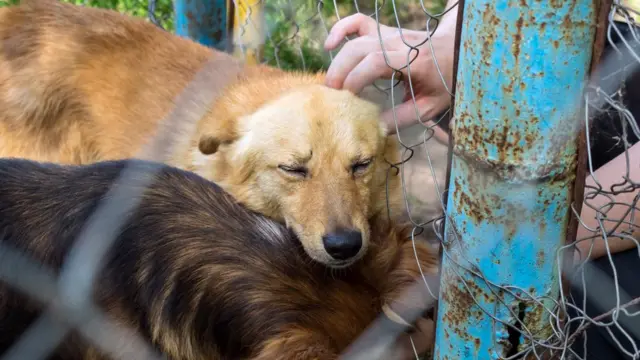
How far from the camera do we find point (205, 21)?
11.4 ft

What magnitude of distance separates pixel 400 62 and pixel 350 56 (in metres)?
0.20

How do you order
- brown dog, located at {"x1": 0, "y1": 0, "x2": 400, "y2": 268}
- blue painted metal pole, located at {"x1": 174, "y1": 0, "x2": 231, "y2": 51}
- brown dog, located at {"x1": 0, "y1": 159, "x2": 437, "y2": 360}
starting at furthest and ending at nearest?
blue painted metal pole, located at {"x1": 174, "y1": 0, "x2": 231, "y2": 51} → brown dog, located at {"x1": 0, "y1": 0, "x2": 400, "y2": 268} → brown dog, located at {"x1": 0, "y1": 159, "x2": 437, "y2": 360}

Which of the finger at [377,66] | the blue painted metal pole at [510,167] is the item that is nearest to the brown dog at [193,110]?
the finger at [377,66]

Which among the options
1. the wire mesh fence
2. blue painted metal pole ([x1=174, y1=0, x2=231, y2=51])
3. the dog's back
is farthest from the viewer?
blue painted metal pole ([x1=174, y1=0, x2=231, y2=51])

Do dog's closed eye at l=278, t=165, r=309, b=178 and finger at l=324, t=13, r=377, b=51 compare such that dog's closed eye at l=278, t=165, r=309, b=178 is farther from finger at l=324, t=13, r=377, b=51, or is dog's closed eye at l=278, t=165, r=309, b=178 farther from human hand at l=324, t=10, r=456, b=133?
finger at l=324, t=13, r=377, b=51

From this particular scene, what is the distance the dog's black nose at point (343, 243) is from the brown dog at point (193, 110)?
5.5 inches

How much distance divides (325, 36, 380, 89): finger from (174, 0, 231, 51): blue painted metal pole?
139 centimetres

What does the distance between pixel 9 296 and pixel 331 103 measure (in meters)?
1.29

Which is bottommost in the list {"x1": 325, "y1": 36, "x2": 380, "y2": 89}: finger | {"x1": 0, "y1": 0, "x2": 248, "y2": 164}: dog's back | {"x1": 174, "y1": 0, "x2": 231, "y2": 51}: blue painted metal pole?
{"x1": 0, "y1": 0, "x2": 248, "y2": 164}: dog's back

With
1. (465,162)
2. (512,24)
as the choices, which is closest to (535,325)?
(465,162)

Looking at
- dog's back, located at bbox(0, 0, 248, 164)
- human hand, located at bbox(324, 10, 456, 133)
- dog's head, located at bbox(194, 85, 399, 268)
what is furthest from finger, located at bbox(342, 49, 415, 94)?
dog's back, located at bbox(0, 0, 248, 164)

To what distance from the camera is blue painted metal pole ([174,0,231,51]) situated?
3406 mm

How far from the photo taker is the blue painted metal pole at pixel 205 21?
11.2 feet

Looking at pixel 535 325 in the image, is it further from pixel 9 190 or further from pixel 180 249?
pixel 9 190
